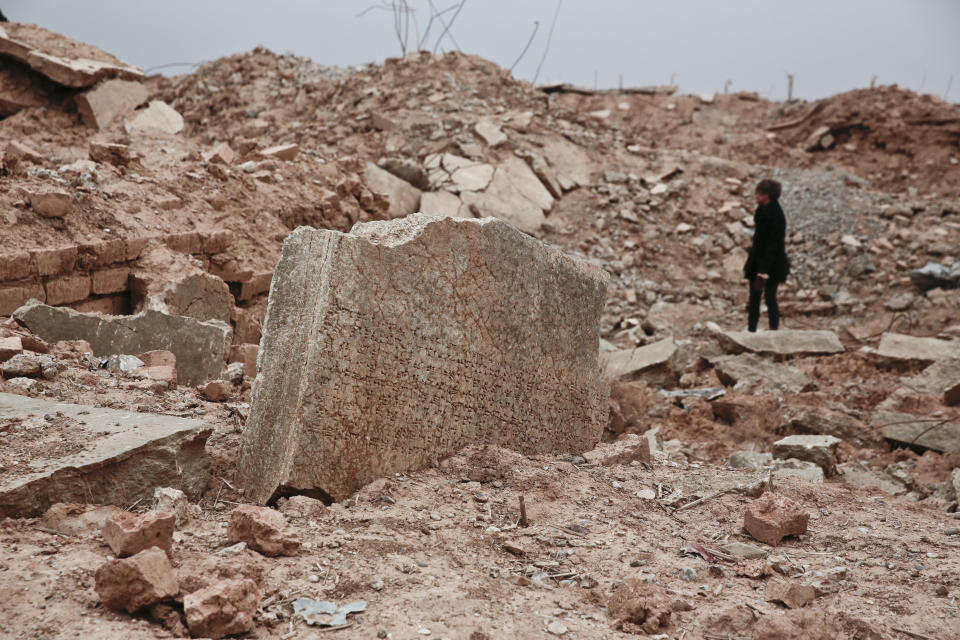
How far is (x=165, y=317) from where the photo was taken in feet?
13.1

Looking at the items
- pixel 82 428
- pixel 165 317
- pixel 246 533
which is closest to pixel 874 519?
pixel 246 533

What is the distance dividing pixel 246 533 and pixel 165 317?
208 cm

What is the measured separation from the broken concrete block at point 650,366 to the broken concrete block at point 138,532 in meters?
4.67

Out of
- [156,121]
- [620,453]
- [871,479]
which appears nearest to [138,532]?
[620,453]

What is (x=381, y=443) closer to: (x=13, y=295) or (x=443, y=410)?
(x=443, y=410)

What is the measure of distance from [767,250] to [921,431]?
7.34 ft

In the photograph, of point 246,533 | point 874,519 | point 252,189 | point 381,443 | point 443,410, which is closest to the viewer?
point 246,533

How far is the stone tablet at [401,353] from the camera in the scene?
2.69 m

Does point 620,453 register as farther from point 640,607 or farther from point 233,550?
point 233,550

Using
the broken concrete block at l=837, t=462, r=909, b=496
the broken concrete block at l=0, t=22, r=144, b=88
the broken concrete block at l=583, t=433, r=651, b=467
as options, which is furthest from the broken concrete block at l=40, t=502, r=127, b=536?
the broken concrete block at l=0, t=22, r=144, b=88

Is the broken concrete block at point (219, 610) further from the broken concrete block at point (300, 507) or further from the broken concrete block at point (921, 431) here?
the broken concrete block at point (921, 431)

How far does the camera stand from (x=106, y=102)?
8.88 m

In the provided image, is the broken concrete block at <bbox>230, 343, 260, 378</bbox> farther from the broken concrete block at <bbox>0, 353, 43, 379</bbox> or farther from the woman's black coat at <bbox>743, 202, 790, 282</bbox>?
the woman's black coat at <bbox>743, 202, 790, 282</bbox>

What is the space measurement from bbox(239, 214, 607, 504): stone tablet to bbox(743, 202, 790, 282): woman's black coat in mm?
3796
